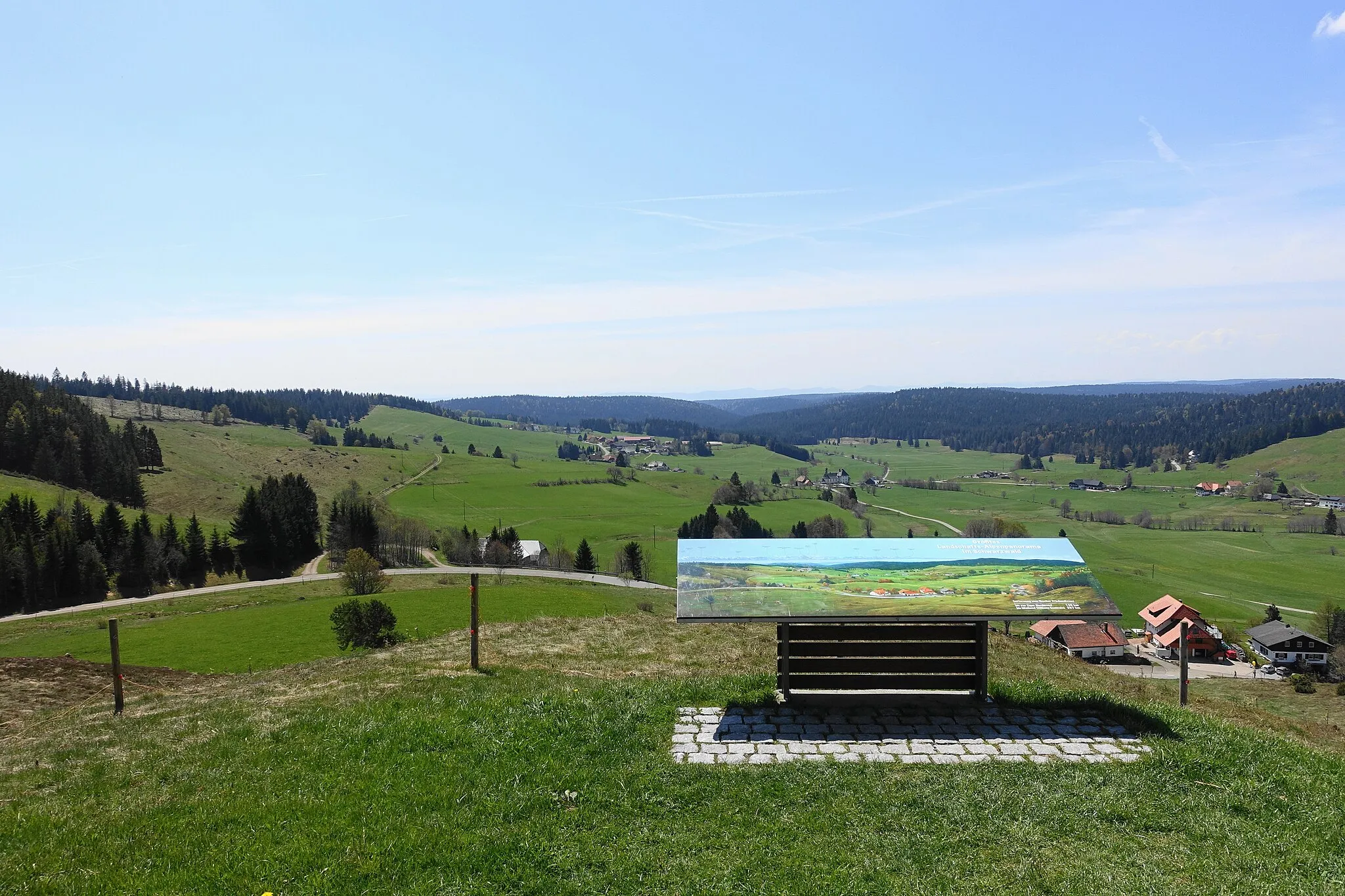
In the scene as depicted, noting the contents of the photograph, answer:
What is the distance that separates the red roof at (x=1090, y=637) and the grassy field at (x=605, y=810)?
70.1 metres

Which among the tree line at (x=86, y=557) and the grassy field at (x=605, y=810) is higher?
the grassy field at (x=605, y=810)

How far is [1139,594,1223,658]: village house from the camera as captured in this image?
76.6 m

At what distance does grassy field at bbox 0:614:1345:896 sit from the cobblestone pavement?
1.48ft

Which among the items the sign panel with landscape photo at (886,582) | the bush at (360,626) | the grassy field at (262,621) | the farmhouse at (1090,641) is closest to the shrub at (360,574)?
the grassy field at (262,621)

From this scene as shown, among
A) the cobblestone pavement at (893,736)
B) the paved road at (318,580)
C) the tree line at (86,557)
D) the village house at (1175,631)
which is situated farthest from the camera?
the village house at (1175,631)

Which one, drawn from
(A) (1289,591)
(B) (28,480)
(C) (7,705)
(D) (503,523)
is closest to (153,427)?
(B) (28,480)

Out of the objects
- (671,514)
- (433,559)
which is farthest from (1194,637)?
(433,559)

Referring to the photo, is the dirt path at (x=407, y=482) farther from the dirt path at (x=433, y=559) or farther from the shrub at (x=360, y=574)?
the shrub at (x=360, y=574)

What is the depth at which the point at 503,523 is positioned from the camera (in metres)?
132

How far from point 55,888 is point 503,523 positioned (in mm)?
127745

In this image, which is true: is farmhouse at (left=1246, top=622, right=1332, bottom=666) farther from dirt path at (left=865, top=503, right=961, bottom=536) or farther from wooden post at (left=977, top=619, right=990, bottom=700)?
wooden post at (left=977, top=619, right=990, bottom=700)

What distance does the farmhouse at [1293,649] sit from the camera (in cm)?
7450

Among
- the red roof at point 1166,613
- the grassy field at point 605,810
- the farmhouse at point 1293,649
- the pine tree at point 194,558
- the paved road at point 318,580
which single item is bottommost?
the farmhouse at point 1293,649

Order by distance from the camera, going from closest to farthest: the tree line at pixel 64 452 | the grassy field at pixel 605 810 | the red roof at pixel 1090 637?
the grassy field at pixel 605 810 < the red roof at pixel 1090 637 < the tree line at pixel 64 452
